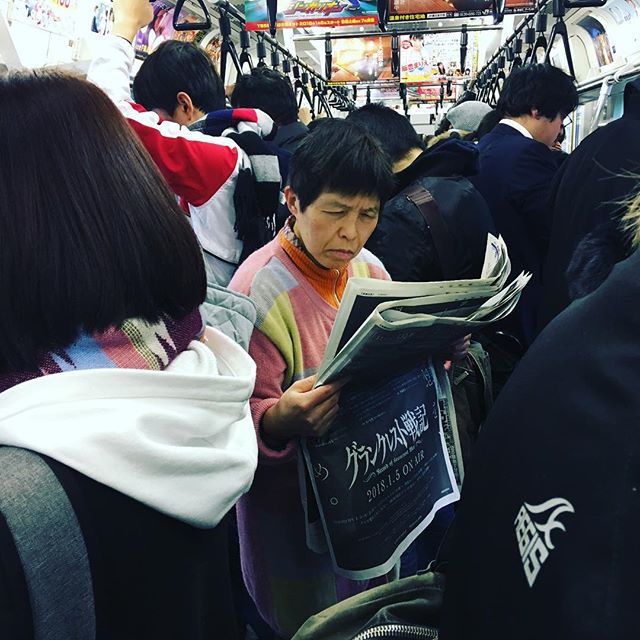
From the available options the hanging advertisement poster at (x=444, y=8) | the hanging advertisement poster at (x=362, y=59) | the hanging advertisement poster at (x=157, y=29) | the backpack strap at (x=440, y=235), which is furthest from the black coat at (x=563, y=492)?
the hanging advertisement poster at (x=362, y=59)

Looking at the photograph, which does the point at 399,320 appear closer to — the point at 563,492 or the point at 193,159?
the point at 563,492

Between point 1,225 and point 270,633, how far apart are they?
1.31 m

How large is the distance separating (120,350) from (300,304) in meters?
0.61

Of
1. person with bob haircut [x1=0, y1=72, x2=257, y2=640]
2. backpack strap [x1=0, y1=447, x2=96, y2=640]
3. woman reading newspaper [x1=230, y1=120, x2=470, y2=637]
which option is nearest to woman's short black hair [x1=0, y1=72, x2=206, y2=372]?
person with bob haircut [x1=0, y1=72, x2=257, y2=640]

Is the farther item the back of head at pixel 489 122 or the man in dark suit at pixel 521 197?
the back of head at pixel 489 122

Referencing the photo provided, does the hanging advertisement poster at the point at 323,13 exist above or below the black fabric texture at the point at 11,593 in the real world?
above

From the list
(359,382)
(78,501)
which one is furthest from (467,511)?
(359,382)

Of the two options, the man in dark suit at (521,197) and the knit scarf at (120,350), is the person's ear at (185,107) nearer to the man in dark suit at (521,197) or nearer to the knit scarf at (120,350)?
the man in dark suit at (521,197)

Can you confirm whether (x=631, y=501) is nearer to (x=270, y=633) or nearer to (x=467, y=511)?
(x=467, y=511)

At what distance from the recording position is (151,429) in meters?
0.68

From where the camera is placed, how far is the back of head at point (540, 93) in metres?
2.89

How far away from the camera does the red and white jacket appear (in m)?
1.84

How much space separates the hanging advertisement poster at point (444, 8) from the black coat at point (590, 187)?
2493mm

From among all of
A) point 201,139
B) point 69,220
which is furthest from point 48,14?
point 69,220
